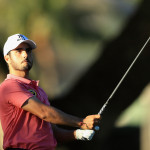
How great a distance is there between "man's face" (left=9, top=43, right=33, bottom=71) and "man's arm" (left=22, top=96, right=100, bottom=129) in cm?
22

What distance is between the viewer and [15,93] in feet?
7.71

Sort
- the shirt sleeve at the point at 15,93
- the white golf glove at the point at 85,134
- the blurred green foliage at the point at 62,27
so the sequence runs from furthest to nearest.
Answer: the blurred green foliage at the point at 62,27, the white golf glove at the point at 85,134, the shirt sleeve at the point at 15,93

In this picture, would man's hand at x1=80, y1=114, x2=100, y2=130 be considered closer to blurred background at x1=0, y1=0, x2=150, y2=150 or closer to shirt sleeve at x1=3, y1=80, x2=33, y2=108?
shirt sleeve at x1=3, y1=80, x2=33, y2=108

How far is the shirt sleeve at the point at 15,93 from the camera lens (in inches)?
91.6

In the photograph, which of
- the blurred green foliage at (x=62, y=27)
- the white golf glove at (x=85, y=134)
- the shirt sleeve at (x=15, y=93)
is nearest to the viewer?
the shirt sleeve at (x=15, y=93)

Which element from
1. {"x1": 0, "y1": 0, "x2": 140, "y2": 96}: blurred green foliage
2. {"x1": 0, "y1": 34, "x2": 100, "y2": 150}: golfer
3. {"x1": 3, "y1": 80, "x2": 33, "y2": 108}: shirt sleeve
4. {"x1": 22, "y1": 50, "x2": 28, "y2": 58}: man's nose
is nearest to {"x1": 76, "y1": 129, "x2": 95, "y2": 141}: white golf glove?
{"x1": 0, "y1": 34, "x2": 100, "y2": 150}: golfer

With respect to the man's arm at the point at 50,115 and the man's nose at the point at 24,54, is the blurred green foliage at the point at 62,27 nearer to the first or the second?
the man's nose at the point at 24,54

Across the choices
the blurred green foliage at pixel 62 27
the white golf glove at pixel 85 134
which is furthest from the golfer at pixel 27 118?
the blurred green foliage at pixel 62 27

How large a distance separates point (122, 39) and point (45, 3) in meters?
0.88

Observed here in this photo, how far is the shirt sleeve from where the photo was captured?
7.63ft

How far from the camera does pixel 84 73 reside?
5.07 meters

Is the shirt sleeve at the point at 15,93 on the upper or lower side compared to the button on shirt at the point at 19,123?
upper

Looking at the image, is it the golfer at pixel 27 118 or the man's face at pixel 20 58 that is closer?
the golfer at pixel 27 118

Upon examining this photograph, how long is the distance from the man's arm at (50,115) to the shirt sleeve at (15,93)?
2 centimetres
